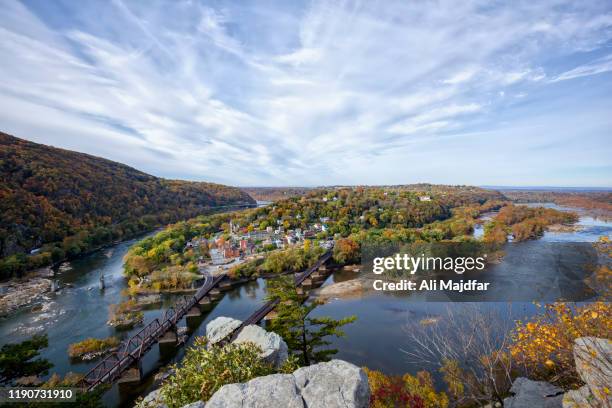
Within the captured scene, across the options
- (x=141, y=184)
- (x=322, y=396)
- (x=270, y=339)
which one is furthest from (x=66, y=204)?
(x=322, y=396)

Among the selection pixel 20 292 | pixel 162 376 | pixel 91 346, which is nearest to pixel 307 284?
pixel 162 376

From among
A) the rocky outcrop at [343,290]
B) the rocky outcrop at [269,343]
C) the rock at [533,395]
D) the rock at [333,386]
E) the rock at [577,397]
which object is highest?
the rock at [333,386]

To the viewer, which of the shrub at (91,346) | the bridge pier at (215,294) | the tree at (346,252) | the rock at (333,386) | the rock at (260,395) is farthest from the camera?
the tree at (346,252)

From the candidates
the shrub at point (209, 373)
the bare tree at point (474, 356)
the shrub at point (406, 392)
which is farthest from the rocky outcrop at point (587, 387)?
the shrub at point (209, 373)

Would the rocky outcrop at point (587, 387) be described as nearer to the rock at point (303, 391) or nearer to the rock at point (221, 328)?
the rock at point (303, 391)

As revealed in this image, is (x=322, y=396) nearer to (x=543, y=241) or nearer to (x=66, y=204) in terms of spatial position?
(x=543, y=241)

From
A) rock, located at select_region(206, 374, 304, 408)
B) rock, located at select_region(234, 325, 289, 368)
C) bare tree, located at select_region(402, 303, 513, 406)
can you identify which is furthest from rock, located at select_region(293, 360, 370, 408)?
rock, located at select_region(234, 325, 289, 368)

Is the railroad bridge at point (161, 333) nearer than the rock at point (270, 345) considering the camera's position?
No

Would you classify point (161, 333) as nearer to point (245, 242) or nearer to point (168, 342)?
point (168, 342)
